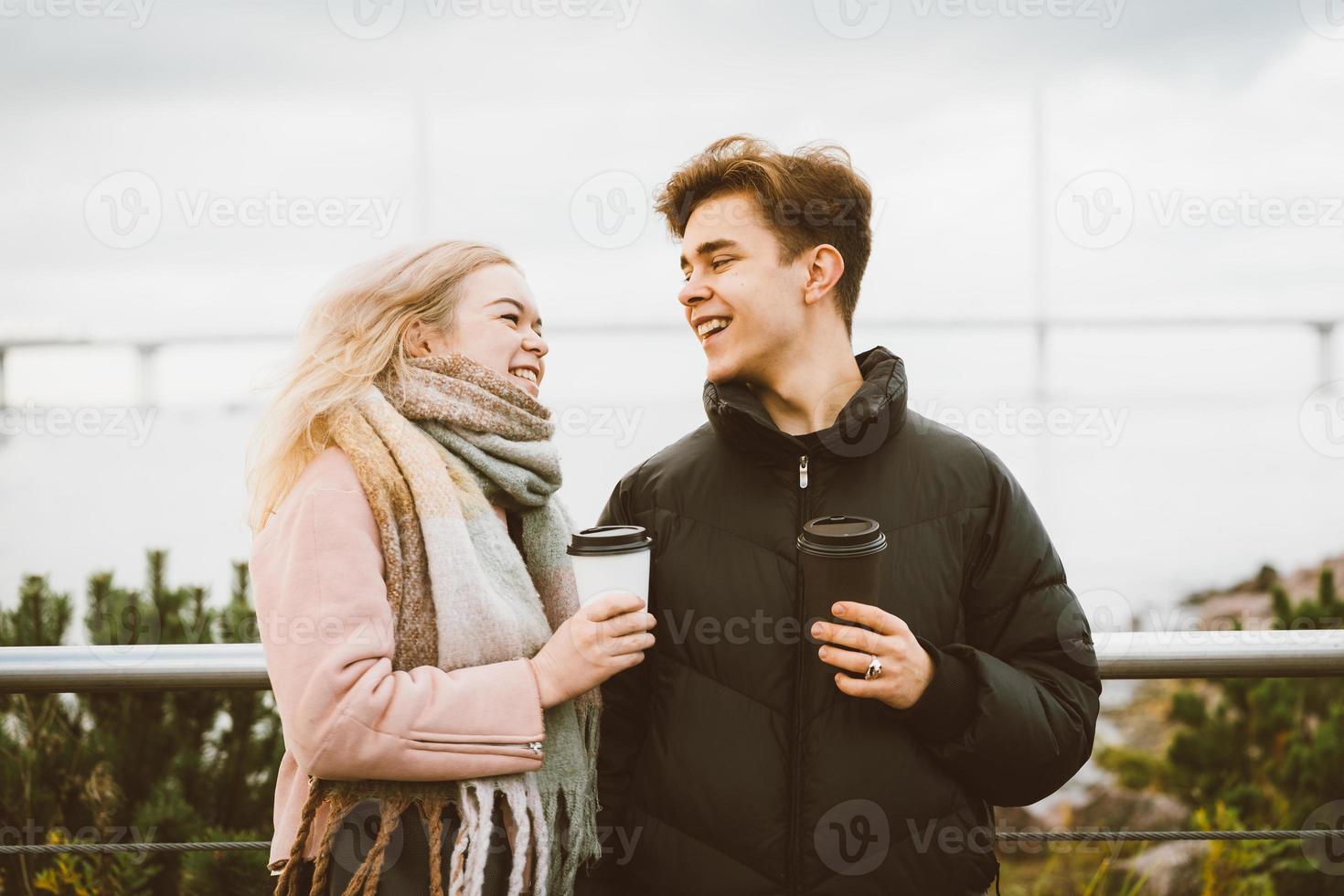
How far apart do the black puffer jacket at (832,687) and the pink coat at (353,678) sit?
327 millimetres

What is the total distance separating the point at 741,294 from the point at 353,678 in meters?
0.97

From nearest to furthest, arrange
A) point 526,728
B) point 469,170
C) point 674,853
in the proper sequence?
point 526,728 → point 674,853 → point 469,170

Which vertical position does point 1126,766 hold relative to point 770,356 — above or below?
→ below

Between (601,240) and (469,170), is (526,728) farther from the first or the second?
(469,170)

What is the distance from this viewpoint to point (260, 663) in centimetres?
188

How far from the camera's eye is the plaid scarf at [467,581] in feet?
4.48

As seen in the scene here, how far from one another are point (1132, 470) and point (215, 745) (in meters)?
4.29

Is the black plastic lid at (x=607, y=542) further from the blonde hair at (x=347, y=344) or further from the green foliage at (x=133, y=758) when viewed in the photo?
the green foliage at (x=133, y=758)

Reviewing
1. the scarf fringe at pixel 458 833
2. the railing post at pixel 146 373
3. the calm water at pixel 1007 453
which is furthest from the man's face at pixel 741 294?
the railing post at pixel 146 373

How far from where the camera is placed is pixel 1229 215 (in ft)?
12.9

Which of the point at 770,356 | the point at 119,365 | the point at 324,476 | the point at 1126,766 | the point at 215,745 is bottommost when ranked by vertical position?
the point at 1126,766

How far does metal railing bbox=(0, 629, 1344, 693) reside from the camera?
1871 millimetres

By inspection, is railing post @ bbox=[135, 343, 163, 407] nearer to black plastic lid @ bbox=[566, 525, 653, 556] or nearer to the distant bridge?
the distant bridge

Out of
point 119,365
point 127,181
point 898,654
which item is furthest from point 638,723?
point 119,365
